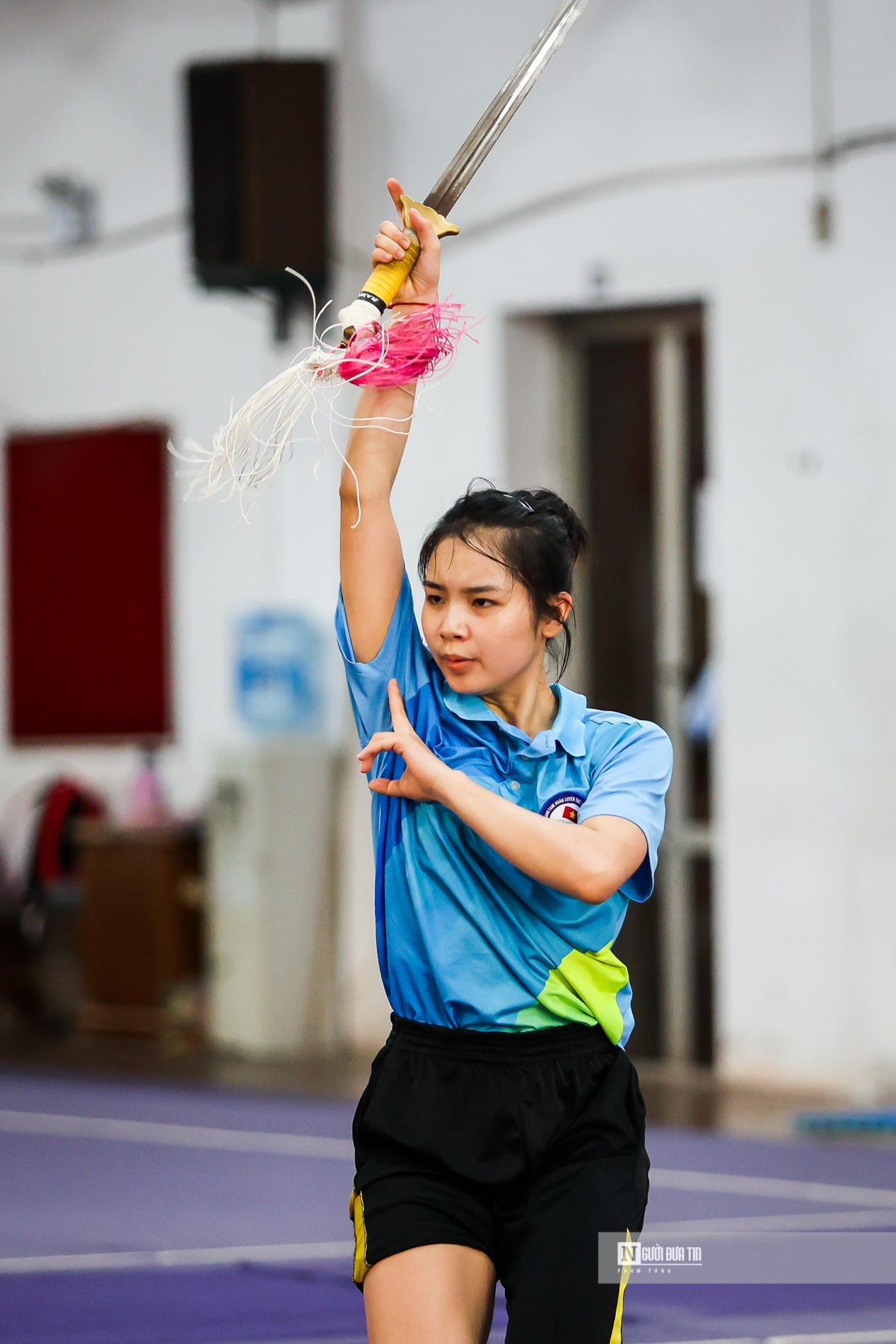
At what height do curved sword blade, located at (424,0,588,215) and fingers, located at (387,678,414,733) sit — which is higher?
curved sword blade, located at (424,0,588,215)

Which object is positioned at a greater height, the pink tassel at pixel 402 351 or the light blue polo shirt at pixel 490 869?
the pink tassel at pixel 402 351

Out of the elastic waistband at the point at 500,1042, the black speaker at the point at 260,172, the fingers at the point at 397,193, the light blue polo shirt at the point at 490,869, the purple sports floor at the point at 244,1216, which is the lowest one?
the purple sports floor at the point at 244,1216

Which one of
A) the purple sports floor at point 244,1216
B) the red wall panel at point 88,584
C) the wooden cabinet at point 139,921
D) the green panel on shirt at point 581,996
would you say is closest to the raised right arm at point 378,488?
the green panel on shirt at point 581,996

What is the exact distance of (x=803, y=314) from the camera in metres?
5.90

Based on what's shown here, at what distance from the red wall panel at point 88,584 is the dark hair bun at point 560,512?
535cm

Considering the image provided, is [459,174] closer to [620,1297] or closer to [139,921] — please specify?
[620,1297]

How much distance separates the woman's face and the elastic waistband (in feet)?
1.21

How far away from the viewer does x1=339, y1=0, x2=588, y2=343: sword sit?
2.01 meters

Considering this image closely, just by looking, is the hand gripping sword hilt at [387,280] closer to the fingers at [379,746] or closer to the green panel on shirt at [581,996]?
the fingers at [379,746]

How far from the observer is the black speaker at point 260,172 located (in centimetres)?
666

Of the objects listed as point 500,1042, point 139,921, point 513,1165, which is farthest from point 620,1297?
Answer: point 139,921

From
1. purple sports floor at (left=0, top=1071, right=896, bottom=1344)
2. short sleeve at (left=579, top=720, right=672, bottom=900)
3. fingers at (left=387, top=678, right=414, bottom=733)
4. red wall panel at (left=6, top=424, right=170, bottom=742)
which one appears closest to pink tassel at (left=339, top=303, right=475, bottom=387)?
fingers at (left=387, top=678, right=414, bottom=733)

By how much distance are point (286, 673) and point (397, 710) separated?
4.99 meters

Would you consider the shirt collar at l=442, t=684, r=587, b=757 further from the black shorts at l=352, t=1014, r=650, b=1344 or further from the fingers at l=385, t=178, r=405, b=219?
the fingers at l=385, t=178, r=405, b=219
